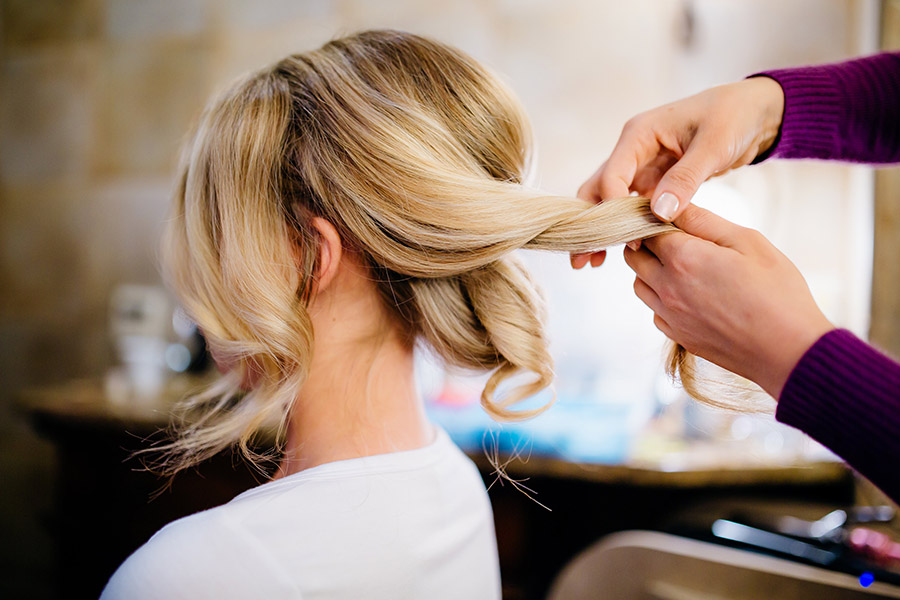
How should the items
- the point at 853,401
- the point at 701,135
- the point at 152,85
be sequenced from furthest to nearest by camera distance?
the point at 152,85 → the point at 701,135 → the point at 853,401

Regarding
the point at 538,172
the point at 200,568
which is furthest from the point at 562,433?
the point at 200,568

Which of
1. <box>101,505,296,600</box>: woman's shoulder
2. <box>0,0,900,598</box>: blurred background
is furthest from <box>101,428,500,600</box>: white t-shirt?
<box>0,0,900,598</box>: blurred background

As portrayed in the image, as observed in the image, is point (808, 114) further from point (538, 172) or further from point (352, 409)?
point (538, 172)

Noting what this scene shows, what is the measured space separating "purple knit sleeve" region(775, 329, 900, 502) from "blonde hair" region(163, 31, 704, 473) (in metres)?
0.21

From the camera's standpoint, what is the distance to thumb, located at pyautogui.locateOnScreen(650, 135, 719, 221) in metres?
0.66

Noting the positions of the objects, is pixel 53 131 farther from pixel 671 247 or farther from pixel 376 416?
pixel 671 247

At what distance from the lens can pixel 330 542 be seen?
24.8 inches

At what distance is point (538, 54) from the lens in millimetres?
2113

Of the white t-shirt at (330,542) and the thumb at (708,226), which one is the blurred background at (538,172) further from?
the thumb at (708,226)

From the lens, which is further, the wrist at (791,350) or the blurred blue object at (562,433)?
the blurred blue object at (562,433)

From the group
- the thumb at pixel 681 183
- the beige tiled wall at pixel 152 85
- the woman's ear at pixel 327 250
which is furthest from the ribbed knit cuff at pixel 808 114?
the beige tiled wall at pixel 152 85

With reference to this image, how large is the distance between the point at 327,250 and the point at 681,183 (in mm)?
390

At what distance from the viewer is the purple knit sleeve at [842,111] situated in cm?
81

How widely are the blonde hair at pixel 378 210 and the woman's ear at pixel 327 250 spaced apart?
0.01m
